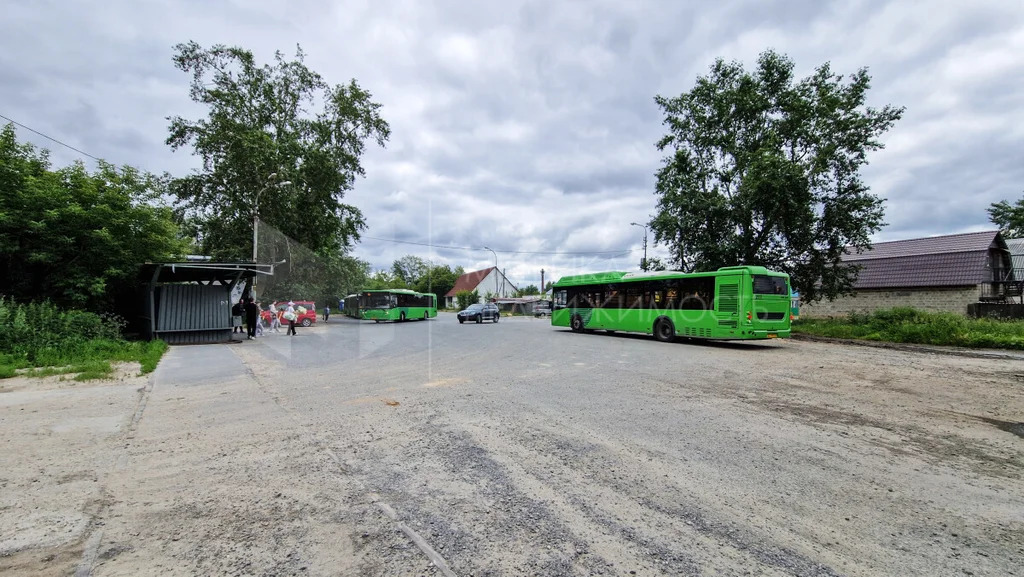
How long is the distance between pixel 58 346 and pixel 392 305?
2584cm

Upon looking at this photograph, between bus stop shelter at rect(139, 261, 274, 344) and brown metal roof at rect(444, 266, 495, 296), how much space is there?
209ft

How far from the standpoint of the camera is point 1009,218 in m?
39.5

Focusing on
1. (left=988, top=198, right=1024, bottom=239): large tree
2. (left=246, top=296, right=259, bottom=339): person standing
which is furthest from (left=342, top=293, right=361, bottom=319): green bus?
(left=988, top=198, right=1024, bottom=239): large tree

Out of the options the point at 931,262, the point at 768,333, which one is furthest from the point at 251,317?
the point at 931,262

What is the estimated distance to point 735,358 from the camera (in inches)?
489

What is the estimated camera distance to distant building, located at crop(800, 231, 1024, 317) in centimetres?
2408

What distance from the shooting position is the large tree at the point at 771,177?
2038cm

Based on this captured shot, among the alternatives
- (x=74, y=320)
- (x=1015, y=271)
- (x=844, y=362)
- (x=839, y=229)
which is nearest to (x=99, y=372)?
(x=74, y=320)

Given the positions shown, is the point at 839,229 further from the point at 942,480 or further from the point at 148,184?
the point at 148,184

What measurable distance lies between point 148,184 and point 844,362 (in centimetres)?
2211

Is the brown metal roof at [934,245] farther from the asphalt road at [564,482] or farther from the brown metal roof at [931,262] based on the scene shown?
the asphalt road at [564,482]

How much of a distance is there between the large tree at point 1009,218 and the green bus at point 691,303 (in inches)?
1591

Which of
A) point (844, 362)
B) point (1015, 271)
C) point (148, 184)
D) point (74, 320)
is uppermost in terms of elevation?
point (148, 184)

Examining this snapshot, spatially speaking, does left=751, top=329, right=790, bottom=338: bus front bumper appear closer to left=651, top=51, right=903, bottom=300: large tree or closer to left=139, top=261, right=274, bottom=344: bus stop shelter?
left=651, top=51, right=903, bottom=300: large tree
